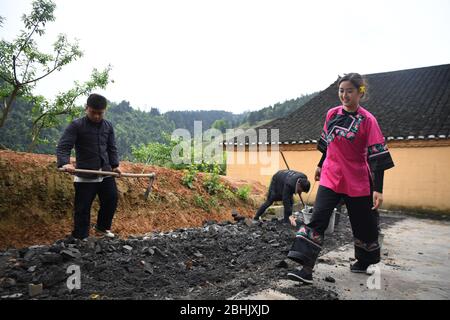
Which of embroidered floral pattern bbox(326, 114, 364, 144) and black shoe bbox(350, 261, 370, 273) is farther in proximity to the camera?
black shoe bbox(350, 261, 370, 273)

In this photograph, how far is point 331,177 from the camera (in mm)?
3305

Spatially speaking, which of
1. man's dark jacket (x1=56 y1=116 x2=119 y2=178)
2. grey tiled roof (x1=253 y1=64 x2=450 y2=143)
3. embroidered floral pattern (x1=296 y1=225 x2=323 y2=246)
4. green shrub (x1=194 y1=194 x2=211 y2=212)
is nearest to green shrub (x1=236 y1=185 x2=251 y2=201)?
green shrub (x1=194 y1=194 x2=211 y2=212)

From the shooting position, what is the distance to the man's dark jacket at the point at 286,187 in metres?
6.05

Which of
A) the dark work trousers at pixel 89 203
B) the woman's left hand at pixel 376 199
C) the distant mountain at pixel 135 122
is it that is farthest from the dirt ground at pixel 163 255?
the distant mountain at pixel 135 122

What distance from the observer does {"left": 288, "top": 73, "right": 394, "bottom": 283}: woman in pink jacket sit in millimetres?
3170

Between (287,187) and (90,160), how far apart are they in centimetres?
355

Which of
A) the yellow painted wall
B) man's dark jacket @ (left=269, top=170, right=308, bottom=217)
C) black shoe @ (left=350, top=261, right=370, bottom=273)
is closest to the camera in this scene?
black shoe @ (left=350, top=261, right=370, bottom=273)

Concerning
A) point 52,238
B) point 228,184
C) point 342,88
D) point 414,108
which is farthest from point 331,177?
point 414,108

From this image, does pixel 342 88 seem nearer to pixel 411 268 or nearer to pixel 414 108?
pixel 411 268

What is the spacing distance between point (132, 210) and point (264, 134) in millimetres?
9492

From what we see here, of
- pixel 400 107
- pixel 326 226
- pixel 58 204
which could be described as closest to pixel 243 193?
pixel 58 204

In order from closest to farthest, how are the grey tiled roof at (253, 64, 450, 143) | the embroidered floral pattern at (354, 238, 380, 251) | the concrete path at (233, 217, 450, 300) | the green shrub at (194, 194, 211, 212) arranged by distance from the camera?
the concrete path at (233, 217, 450, 300) < the embroidered floral pattern at (354, 238, 380, 251) < the green shrub at (194, 194, 211, 212) < the grey tiled roof at (253, 64, 450, 143)

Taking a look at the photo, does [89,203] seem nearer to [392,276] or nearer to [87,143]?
[87,143]

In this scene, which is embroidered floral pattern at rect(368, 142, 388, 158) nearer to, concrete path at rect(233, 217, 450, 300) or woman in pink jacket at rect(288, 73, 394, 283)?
woman in pink jacket at rect(288, 73, 394, 283)
